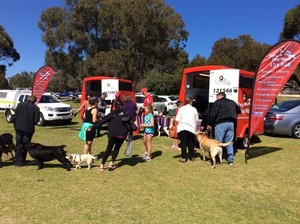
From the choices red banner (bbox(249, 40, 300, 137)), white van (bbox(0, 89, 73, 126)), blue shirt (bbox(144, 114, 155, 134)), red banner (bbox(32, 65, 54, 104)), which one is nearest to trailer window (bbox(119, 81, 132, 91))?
red banner (bbox(32, 65, 54, 104))

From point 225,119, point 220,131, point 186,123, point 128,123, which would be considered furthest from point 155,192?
point 225,119

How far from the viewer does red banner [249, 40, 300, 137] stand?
7961mm

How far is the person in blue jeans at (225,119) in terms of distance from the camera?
25.9 ft

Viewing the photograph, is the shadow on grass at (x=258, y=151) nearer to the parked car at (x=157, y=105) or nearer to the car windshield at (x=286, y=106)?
the car windshield at (x=286, y=106)

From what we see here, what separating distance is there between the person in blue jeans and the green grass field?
651 mm

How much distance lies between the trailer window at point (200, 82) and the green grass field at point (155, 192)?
12.2 ft

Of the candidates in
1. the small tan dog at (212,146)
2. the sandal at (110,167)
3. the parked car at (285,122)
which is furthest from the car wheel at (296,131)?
the sandal at (110,167)

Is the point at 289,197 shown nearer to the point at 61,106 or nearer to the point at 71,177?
the point at 71,177

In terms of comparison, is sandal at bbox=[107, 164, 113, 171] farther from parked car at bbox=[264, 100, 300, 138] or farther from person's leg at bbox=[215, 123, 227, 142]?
parked car at bbox=[264, 100, 300, 138]

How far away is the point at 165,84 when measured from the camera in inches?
2200

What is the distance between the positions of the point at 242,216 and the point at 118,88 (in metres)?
10.9

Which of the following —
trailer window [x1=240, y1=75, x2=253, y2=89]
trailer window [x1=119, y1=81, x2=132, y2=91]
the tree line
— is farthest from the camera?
the tree line

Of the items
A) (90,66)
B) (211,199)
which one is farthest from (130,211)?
(90,66)

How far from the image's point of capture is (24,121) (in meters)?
7.40
